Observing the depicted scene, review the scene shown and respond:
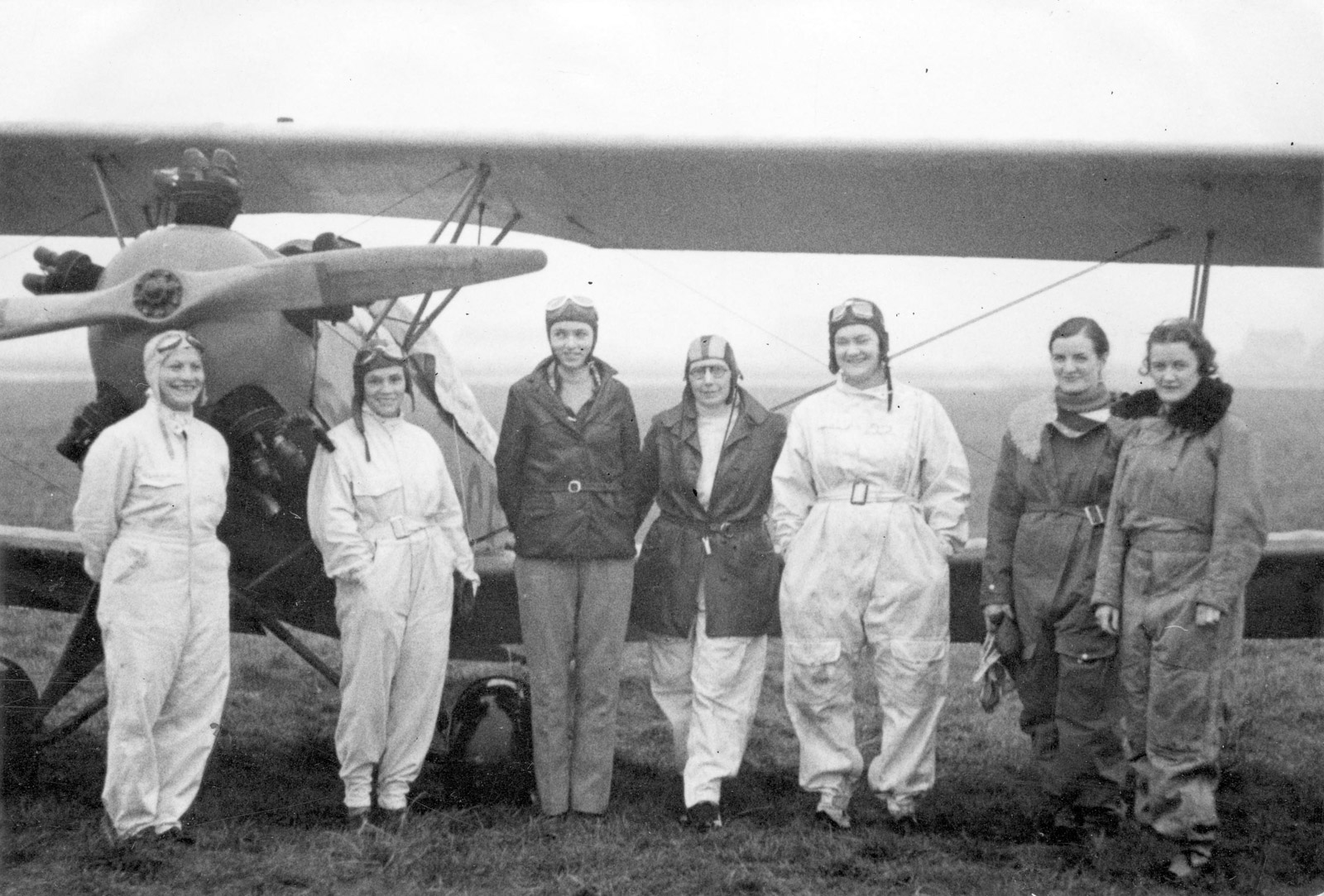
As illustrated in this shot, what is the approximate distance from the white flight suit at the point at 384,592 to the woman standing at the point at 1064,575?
2.06 meters

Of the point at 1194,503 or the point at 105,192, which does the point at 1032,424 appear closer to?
the point at 1194,503

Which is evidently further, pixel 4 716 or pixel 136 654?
pixel 4 716

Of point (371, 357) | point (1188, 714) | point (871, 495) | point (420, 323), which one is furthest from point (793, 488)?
point (420, 323)

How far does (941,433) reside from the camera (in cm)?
429

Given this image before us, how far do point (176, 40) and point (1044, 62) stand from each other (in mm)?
3708

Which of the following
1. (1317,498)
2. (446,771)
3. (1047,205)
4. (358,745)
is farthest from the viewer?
(1317,498)

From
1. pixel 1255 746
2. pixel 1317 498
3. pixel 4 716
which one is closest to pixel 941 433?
pixel 1255 746

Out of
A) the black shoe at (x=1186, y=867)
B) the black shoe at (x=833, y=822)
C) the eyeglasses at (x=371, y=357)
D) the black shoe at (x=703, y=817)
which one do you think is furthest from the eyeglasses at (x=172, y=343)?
the black shoe at (x=1186, y=867)

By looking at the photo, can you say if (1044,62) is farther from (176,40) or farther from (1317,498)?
(1317,498)

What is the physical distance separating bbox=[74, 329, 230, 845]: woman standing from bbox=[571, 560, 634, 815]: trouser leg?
1.27 m

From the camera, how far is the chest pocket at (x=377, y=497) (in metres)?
4.25

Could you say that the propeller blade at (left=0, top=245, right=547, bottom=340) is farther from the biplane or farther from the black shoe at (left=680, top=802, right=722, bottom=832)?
the black shoe at (left=680, top=802, right=722, bottom=832)

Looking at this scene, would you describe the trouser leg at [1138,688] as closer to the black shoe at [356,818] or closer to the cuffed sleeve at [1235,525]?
the cuffed sleeve at [1235,525]

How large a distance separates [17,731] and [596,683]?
2.58 m
